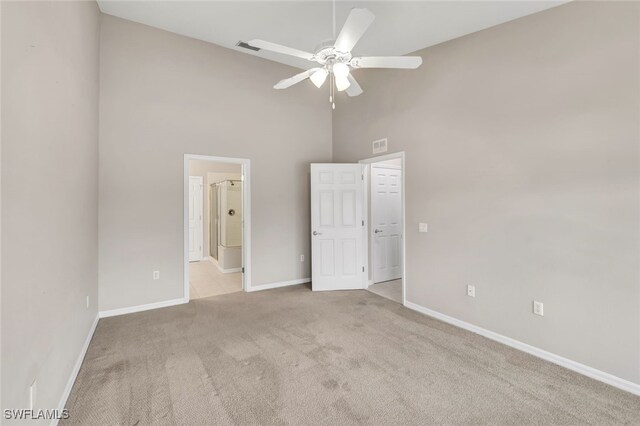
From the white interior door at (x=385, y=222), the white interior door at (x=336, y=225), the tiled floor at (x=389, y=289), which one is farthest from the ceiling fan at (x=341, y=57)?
the tiled floor at (x=389, y=289)

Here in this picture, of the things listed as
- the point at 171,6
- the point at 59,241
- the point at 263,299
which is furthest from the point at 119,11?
the point at 263,299

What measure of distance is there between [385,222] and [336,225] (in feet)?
3.03

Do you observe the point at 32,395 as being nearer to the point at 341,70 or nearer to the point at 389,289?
the point at 341,70

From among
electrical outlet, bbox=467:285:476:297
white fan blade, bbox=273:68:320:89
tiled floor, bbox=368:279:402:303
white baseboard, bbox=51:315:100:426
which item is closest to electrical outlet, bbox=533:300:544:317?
electrical outlet, bbox=467:285:476:297

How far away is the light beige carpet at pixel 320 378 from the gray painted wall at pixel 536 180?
0.41 meters

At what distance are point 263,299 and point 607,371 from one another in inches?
137

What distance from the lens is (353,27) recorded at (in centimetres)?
188

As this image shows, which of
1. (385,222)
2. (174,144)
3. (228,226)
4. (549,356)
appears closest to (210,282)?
(228,226)

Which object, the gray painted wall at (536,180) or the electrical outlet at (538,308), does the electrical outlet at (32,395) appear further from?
the electrical outlet at (538,308)

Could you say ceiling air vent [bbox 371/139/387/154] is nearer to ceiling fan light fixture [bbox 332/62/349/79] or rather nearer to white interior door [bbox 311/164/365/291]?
white interior door [bbox 311/164/365/291]

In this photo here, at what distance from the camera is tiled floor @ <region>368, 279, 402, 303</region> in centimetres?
410

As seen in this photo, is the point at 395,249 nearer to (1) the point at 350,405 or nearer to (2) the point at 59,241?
(1) the point at 350,405

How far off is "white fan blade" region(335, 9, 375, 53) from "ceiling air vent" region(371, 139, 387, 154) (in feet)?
6.62

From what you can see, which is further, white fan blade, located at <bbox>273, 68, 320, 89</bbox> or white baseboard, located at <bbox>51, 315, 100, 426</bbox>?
white fan blade, located at <bbox>273, 68, 320, 89</bbox>
